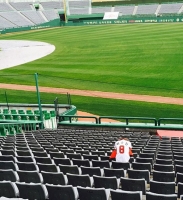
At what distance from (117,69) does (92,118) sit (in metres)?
12.1

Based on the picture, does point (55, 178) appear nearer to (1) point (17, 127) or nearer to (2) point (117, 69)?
(1) point (17, 127)

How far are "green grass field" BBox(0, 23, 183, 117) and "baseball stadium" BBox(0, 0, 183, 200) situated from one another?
0.09 metres

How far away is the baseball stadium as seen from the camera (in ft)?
21.0

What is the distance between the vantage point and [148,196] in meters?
5.25

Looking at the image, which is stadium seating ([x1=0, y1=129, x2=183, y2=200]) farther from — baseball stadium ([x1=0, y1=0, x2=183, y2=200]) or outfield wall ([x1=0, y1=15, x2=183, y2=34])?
outfield wall ([x1=0, y1=15, x2=183, y2=34])

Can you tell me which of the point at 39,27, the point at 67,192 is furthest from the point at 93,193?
the point at 39,27

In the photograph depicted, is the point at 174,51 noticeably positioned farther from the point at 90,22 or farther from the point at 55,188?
the point at 90,22

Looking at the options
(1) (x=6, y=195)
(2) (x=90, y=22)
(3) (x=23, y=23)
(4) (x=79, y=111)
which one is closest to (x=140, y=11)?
(2) (x=90, y=22)

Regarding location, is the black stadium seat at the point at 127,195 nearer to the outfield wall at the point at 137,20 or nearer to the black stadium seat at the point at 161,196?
the black stadium seat at the point at 161,196

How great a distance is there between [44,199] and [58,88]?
825 inches

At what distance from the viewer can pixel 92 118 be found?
1964 cm

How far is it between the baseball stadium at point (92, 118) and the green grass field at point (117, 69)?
0.30 ft

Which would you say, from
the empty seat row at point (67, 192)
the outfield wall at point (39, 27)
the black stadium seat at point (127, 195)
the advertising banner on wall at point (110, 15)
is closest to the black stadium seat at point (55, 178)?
the empty seat row at point (67, 192)

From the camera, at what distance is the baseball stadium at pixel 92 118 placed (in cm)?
641
